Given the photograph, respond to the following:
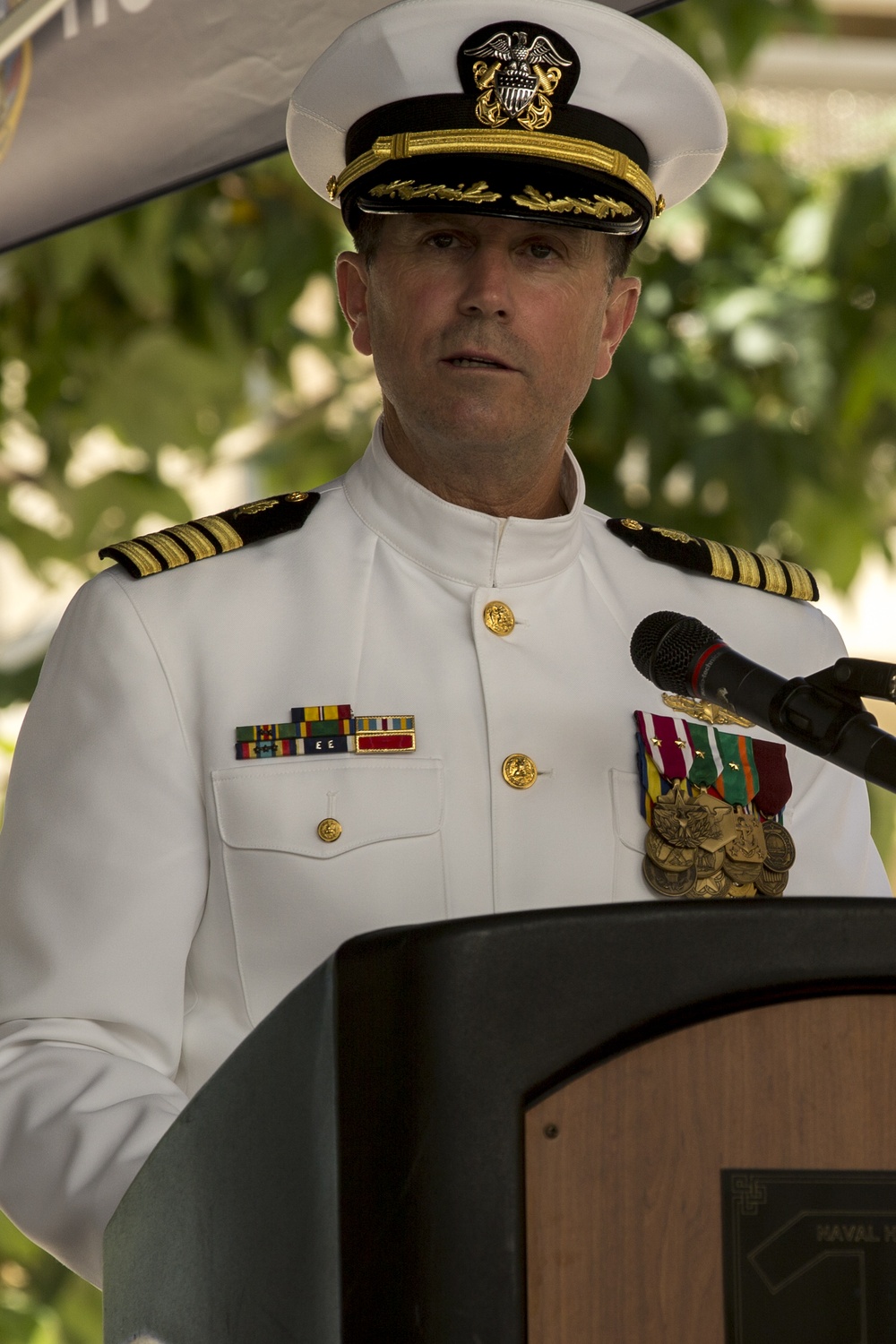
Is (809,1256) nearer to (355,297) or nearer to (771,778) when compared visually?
(771,778)

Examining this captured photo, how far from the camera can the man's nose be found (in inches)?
60.9

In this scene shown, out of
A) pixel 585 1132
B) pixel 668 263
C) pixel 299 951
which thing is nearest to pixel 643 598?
pixel 299 951

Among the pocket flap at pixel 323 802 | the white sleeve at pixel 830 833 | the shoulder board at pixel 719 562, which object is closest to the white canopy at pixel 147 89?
the shoulder board at pixel 719 562

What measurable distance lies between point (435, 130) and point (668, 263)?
1.78m

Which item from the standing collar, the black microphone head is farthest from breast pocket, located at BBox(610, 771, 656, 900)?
the black microphone head

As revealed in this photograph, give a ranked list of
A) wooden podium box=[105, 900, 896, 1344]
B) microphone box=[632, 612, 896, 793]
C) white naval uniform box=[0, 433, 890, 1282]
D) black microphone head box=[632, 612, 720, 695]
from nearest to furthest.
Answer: wooden podium box=[105, 900, 896, 1344]
microphone box=[632, 612, 896, 793]
black microphone head box=[632, 612, 720, 695]
white naval uniform box=[0, 433, 890, 1282]

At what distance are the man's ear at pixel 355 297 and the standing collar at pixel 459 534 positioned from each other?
105mm

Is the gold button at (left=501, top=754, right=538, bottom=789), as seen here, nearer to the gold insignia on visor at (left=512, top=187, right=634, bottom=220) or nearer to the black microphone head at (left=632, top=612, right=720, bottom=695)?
the black microphone head at (left=632, top=612, right=720, bottom=695)

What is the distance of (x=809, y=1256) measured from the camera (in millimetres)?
775

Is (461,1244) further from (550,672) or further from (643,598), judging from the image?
(643,598)

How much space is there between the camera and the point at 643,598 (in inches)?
70.5

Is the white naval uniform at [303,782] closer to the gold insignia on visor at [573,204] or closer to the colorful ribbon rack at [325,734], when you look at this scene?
the colorful ribbon rack at [325,734]

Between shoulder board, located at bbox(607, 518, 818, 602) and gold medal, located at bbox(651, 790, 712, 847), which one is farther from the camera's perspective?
shoulder board, located at bbox(607, 518, 818, 602)

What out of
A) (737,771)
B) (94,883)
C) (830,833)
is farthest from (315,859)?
(830,833)
